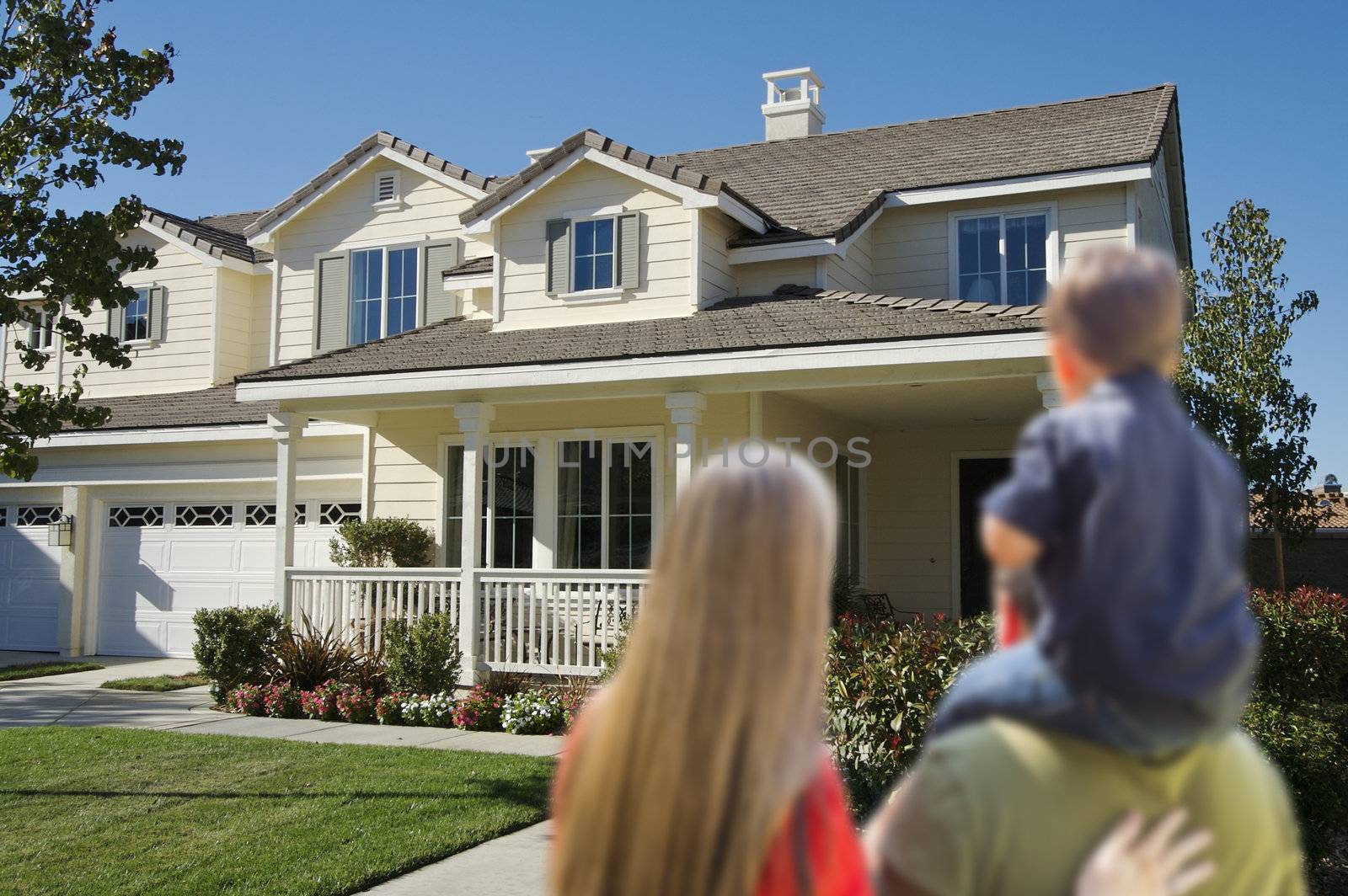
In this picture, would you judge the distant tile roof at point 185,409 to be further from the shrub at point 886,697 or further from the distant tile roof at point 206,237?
the shrub at point 886,697

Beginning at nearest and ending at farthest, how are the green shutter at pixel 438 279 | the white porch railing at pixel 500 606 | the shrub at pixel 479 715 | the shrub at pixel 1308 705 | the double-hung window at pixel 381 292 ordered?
the shrub at pixel 1308 705, the shrub at pixel 479 715, the white porch railing at pixel 500 606, the green shutter at pixel 438 279, the double-hung window at pixel 381 292

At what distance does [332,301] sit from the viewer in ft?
49.9

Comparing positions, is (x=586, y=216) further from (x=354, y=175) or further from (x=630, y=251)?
(x=354, y=175)

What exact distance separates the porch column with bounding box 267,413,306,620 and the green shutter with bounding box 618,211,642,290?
12.4 ft

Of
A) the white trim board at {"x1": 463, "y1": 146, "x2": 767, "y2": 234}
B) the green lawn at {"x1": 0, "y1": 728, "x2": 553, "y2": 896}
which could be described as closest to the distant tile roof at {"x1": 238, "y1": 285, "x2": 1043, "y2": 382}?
the white trim board at {"x1": 463, "y1": 146, "x2": 767, "y2": 234}

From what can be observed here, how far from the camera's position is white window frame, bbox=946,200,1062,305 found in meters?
12.7

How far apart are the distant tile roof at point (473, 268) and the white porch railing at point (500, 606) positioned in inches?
146

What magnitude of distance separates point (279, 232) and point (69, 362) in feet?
11.5

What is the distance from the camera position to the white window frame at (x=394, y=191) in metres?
15.1

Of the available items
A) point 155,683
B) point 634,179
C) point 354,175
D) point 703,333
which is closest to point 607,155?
point 634,179

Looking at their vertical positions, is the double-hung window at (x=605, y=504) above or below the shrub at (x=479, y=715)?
above

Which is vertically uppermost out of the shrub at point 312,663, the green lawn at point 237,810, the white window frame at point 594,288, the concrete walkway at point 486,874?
the white window frame at point 594,288

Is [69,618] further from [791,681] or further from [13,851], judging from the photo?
[791,681]

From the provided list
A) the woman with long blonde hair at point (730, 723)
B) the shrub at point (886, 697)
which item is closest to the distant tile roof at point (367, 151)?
the shrub at point (886, 697)
